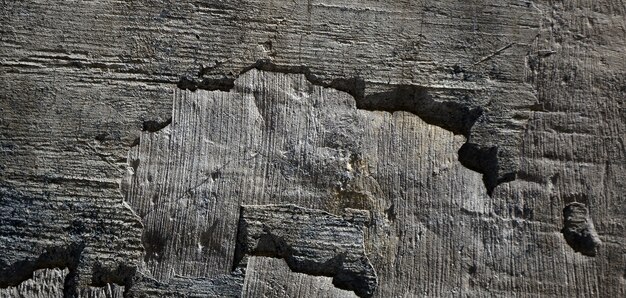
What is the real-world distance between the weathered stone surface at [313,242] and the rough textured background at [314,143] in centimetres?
1

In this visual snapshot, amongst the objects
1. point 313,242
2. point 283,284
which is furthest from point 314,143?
point 283,284

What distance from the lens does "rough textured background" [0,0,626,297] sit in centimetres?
224

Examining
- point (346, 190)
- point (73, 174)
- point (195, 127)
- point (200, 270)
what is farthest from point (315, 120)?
point (73, 174)

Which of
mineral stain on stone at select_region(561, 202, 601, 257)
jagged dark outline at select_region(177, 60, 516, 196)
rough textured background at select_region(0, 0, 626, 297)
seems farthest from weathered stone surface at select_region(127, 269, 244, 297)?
mineral stain on stone at select_region(561, 202, 601, 257)

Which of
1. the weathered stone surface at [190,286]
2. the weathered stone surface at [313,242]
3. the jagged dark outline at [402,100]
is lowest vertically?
the weathered stone surface at [190,286]

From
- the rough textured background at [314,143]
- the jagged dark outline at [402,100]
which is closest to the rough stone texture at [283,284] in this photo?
the rough textured background at [314,143]

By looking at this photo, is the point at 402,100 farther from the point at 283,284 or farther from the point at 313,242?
the point at 283,284

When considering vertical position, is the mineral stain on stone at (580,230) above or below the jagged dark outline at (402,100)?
below

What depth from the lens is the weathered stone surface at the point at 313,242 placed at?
2.23 meters

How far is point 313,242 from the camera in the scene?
2240 millimetres

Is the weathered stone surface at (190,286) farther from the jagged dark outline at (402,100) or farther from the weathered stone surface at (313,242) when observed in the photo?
the jagged dark outline at (402,100)

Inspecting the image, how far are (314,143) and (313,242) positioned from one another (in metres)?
0.34

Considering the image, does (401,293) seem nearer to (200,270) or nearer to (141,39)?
(200,270)

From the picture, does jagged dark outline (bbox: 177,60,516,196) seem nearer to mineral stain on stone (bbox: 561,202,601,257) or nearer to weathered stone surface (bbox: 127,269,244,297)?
mineral stain on stone (bbox: 561,202,601,257)
